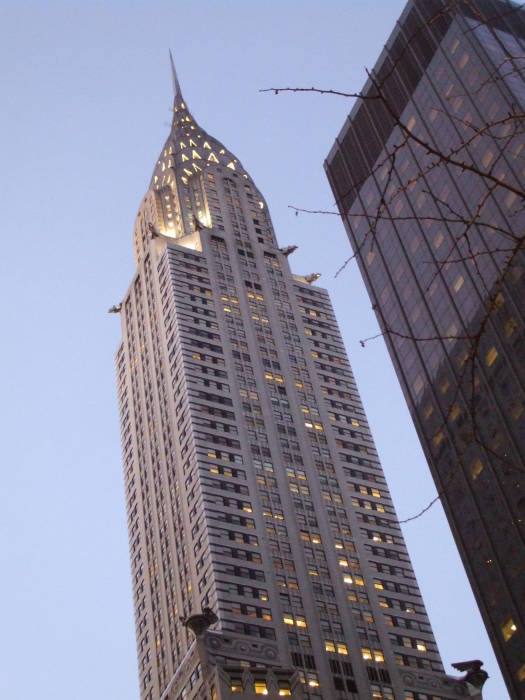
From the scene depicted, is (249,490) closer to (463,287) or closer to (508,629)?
(463,287)

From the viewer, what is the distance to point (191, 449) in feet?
390

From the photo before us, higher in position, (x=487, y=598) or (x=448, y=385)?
(x=448, y=385)

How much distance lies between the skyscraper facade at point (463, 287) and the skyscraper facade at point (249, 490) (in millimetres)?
22825

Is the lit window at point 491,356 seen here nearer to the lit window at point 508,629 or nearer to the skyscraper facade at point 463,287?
the skyscraper facade at point 463,287

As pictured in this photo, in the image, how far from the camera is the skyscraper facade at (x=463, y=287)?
265ft

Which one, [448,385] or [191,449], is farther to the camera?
[191,449]

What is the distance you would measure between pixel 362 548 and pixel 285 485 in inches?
452

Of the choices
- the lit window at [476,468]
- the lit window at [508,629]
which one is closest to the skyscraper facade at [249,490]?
the lit window at [508,629]

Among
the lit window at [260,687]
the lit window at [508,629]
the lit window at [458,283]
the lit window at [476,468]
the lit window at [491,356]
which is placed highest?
the lit window at [458,283]

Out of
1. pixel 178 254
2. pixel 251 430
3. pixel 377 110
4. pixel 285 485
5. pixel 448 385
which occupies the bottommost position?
pixel 448 385

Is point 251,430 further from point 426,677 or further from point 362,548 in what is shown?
point 426,677

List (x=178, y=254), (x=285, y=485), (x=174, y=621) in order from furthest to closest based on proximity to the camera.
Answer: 1. (x=178, y=254)
2. (x=285, y=485)
3. (x=174, y=621)

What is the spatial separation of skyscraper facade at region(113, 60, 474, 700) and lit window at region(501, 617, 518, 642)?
78.1ft

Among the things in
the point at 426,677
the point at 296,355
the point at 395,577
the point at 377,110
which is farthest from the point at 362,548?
the point at 377,110
